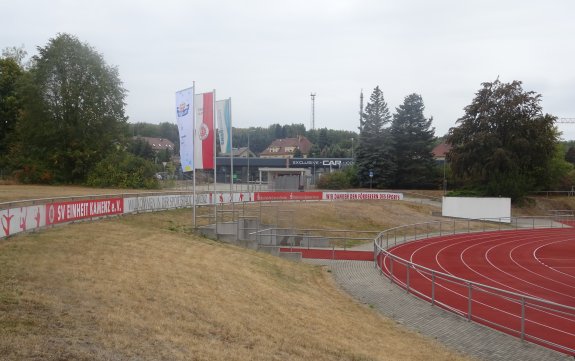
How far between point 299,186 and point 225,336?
50935 millimetres

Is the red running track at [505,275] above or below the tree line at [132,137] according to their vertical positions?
below

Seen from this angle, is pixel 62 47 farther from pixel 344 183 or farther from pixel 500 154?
pixel 500 154

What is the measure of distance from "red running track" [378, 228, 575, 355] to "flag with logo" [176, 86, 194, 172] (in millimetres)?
10166

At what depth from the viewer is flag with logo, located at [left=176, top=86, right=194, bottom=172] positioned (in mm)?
24578

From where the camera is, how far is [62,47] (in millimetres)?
51875

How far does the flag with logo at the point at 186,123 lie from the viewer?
24578mm

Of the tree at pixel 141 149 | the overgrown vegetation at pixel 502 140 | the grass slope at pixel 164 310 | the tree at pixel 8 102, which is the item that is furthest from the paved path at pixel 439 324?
the tree at pixel 141 149

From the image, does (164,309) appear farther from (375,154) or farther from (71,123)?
(375,154)

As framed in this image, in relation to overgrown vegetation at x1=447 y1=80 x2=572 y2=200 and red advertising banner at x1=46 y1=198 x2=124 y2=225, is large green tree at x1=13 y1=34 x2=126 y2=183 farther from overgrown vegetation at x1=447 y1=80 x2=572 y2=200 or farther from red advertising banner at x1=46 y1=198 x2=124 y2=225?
overgrown vegetation at x1=447 y1=80 x2=572 y2=200

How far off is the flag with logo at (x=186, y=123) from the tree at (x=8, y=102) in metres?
38.8

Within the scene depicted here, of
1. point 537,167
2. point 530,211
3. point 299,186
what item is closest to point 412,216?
point 299,186

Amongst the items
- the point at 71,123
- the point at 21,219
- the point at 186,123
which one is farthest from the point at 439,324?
the point at 71,123

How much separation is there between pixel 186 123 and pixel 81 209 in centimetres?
611

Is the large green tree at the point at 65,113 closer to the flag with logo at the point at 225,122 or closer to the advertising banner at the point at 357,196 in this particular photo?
the advertising banner at the point at 357,196
